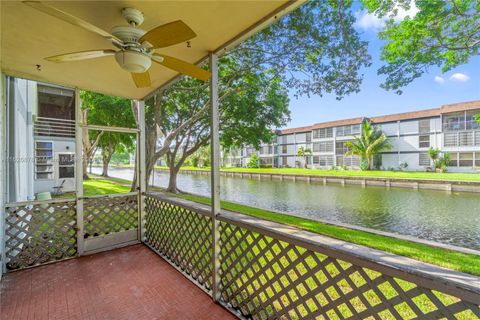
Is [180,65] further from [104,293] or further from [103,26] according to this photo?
[104,293]

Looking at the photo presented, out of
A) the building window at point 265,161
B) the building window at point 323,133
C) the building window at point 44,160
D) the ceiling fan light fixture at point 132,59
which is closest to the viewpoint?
the ceiling fan light fixture at point 132,59

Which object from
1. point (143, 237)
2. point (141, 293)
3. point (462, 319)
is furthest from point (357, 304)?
point (143, 237)

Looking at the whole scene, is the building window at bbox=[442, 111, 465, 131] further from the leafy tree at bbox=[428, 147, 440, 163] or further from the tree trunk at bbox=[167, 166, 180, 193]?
the tree trunk at bbox=[167, 166, 180, 193]

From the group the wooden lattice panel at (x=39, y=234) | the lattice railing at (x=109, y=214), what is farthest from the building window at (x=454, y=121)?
the wooden lattice panel at (x=39, y=234)

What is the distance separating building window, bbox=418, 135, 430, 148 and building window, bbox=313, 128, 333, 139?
8845 mm

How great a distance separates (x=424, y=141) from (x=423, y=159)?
168cm

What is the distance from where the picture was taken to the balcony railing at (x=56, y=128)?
3.53m

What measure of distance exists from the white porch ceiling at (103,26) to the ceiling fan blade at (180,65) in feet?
0.91

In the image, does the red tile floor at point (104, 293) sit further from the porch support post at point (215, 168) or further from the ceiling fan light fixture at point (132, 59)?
the ceiling fan light fixture at point (132, 59)

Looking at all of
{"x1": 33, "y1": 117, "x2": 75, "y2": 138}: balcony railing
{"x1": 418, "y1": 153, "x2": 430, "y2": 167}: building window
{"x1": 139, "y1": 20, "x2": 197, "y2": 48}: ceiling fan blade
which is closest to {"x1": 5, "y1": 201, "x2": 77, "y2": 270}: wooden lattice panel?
{"x1": 33, "y1": 117, "x2": 75, "y2": 138}: balcony railing

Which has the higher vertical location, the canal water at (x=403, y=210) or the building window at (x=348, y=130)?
the building window at (x=348, y=130)

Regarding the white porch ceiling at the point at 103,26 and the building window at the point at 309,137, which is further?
the building window at the point at 309,137

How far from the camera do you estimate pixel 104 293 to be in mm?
2498

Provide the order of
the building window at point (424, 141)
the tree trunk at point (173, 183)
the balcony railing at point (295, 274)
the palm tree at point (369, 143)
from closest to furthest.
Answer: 1. the balcony railing at point (295, 274)
2. the tree trunk at point (173, 183)
3. the building window at point (424, 141)
4. the palm tree at point (369, 143)
